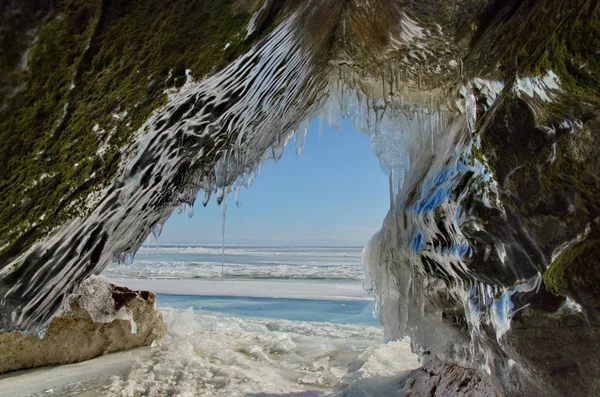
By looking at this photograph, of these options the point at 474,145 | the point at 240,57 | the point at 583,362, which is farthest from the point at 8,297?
the point at 583,362

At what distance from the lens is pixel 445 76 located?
3.15 meters

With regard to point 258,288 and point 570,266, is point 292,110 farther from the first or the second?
point 258,288

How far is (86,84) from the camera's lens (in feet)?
4.71

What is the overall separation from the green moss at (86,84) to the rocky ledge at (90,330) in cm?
358

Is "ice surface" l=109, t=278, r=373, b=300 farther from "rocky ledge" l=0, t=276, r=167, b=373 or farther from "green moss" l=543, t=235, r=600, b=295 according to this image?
"green moss" l=543, t=235, r=600, b=295

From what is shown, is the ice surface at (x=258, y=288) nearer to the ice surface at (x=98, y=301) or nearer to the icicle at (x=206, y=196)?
the ice surface at (x=98, y=301)

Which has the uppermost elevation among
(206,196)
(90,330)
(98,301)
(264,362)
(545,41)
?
(545,41)

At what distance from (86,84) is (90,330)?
5.11 m

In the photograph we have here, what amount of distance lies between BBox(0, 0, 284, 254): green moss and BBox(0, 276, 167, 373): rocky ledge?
11.7 ft

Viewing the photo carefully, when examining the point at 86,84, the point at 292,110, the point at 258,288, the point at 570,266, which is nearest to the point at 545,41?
the point at 570,266

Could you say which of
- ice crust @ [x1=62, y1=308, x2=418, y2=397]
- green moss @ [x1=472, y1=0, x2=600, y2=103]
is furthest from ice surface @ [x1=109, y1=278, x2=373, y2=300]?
green moss @ [x1=472, y1=0, x2=600, y2=103]

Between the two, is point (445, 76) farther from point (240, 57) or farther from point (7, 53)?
point (7, 53)

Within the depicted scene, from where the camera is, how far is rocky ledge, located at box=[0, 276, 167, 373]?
5137mm

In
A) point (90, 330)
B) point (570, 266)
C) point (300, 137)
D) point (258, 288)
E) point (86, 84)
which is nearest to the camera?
point (86, 84)
